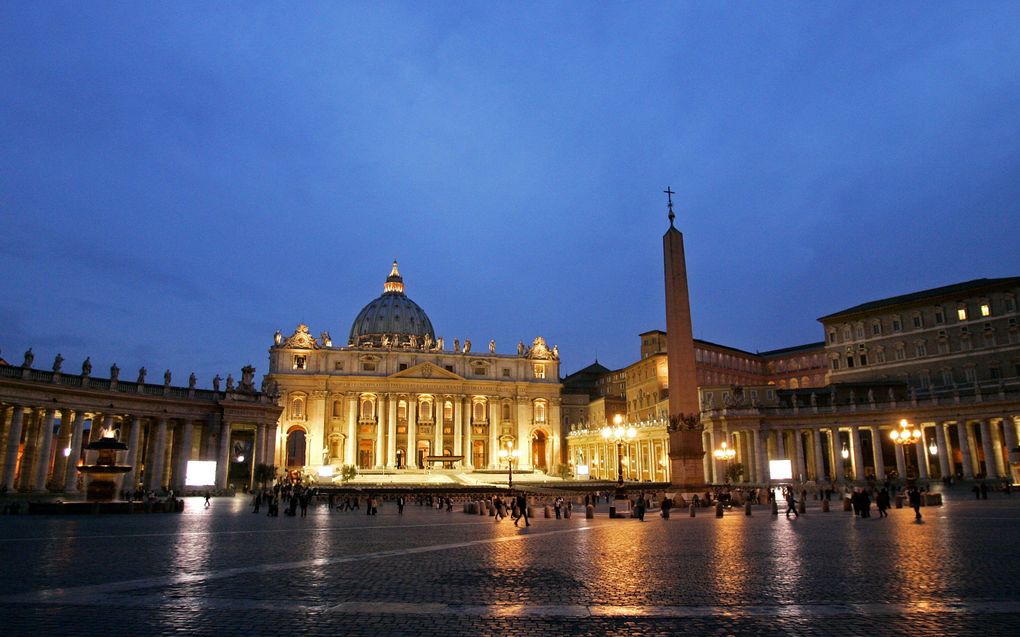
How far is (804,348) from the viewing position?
90875mm

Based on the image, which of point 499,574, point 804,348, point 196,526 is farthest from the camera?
point 804,348

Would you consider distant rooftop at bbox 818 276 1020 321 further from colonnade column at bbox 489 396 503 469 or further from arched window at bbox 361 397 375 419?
arched window at bbox 361 397 375 419

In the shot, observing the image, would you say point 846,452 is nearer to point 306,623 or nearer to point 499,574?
point 499,574

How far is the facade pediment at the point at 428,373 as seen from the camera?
95625mm

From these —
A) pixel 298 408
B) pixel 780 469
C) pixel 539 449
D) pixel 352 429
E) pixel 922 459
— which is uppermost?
pixel 298 408

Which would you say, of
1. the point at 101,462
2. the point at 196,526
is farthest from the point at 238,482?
the point at 196,526

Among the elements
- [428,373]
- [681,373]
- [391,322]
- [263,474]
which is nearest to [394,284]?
[391,322]

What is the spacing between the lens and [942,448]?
182 feet

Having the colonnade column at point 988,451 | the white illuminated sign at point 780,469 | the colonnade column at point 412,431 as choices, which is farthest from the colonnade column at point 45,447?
the colonnade column at point 988,451

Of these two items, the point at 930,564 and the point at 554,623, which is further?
the point at 930,564

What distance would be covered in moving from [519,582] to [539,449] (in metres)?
93.8

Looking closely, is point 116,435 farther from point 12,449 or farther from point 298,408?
point 298,408

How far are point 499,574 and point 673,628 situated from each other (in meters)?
5.14

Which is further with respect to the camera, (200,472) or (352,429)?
(352,429)
